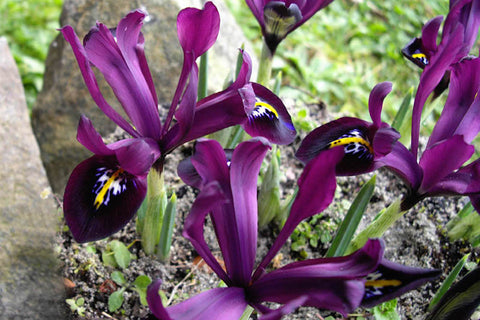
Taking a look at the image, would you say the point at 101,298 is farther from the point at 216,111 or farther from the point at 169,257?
the point at 216,111

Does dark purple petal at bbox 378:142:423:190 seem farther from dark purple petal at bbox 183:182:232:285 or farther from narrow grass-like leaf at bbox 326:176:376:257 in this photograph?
dark purple petal at bbox 183:182:232:285

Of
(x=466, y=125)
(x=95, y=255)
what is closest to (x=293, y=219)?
(x=466, y=125)

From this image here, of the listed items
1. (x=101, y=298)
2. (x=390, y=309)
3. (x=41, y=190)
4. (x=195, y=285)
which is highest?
(x=41, y=190)

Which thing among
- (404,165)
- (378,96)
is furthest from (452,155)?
(378,96)

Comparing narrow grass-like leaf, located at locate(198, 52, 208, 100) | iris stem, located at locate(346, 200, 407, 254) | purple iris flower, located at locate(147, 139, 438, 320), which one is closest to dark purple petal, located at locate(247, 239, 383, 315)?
purple iris flower, located at locate(147, 139, 438, 320)

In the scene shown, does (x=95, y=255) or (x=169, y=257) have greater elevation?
(x=95, y=255)

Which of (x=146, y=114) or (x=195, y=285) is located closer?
(x=146, y=114)

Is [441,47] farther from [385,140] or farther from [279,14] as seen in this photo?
[279,14]
